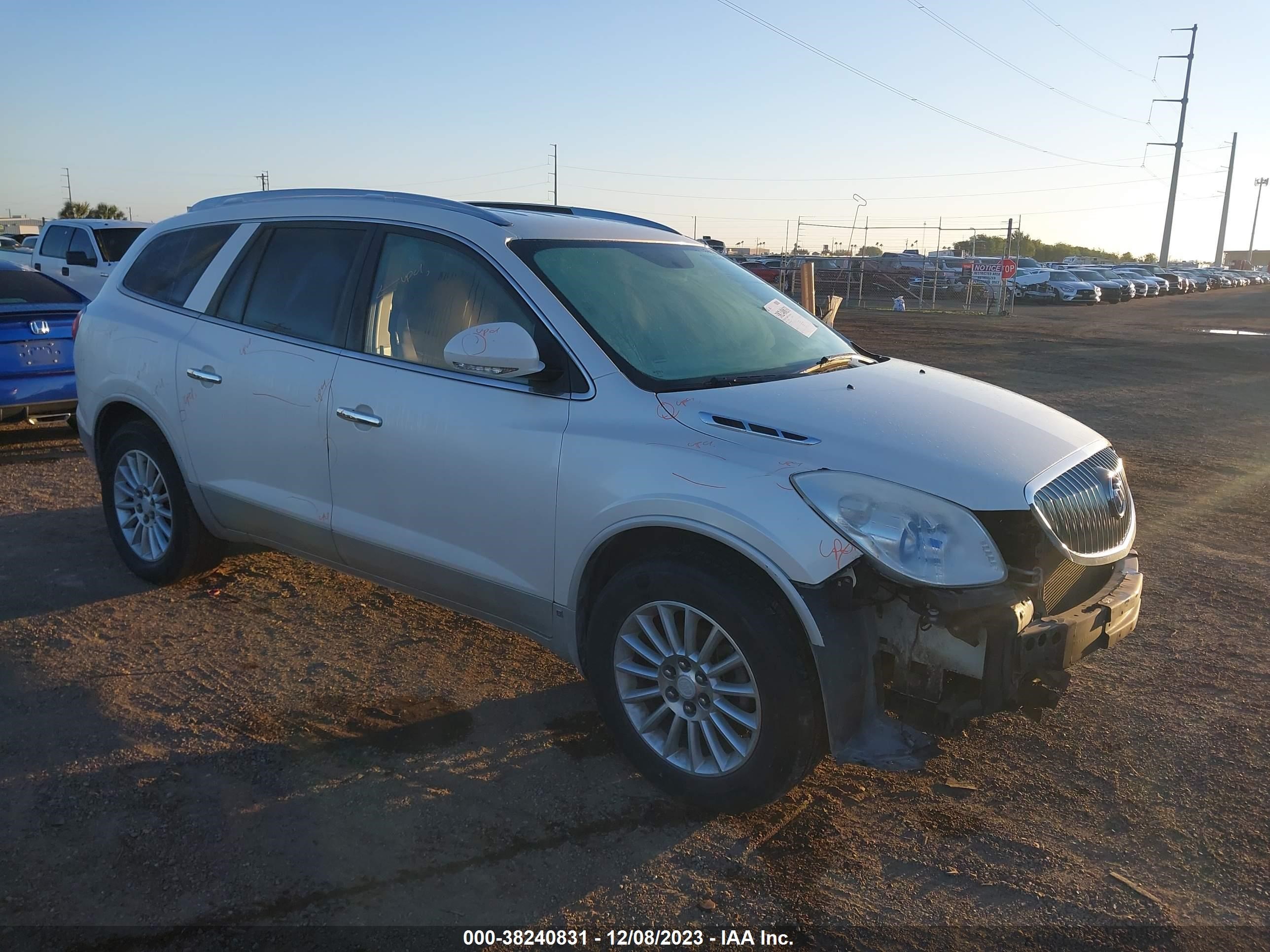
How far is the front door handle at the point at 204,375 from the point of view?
4645 millimetres

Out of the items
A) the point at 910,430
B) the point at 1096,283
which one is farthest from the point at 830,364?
the point at 1096,283

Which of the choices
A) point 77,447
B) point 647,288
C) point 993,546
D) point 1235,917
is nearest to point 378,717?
point 647,288

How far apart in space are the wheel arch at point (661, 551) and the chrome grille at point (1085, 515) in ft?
2.63

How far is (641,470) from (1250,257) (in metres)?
181

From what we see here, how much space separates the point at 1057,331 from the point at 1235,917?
25495 millimetres

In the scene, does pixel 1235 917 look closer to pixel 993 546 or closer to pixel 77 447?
pixel 993 546

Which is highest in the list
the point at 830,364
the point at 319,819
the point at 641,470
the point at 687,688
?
the point at 830,364

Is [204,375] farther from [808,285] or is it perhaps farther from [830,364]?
[808,285]

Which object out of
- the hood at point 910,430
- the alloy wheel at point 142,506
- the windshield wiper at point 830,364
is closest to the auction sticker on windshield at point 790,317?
the windshield wiper at point 830,364

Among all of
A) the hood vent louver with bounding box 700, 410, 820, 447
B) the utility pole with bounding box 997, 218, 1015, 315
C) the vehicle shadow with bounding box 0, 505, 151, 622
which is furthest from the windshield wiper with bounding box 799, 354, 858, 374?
the utility pole with bounding box 997, 218, 1015, 315

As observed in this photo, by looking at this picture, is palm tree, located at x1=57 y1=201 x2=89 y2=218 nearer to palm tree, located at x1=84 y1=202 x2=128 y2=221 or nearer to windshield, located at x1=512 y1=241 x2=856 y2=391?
palm tree, located at x1=84 y1=202 x2=128 y2=221

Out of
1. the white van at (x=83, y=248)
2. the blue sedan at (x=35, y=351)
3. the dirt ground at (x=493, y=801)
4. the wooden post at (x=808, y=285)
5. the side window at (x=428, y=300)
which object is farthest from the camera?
the white van at (x=83, y=248)

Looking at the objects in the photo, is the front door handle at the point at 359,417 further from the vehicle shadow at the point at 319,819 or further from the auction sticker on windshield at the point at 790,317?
the auction sticker on windshield at the point at 790,317

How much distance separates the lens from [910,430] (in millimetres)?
3297
